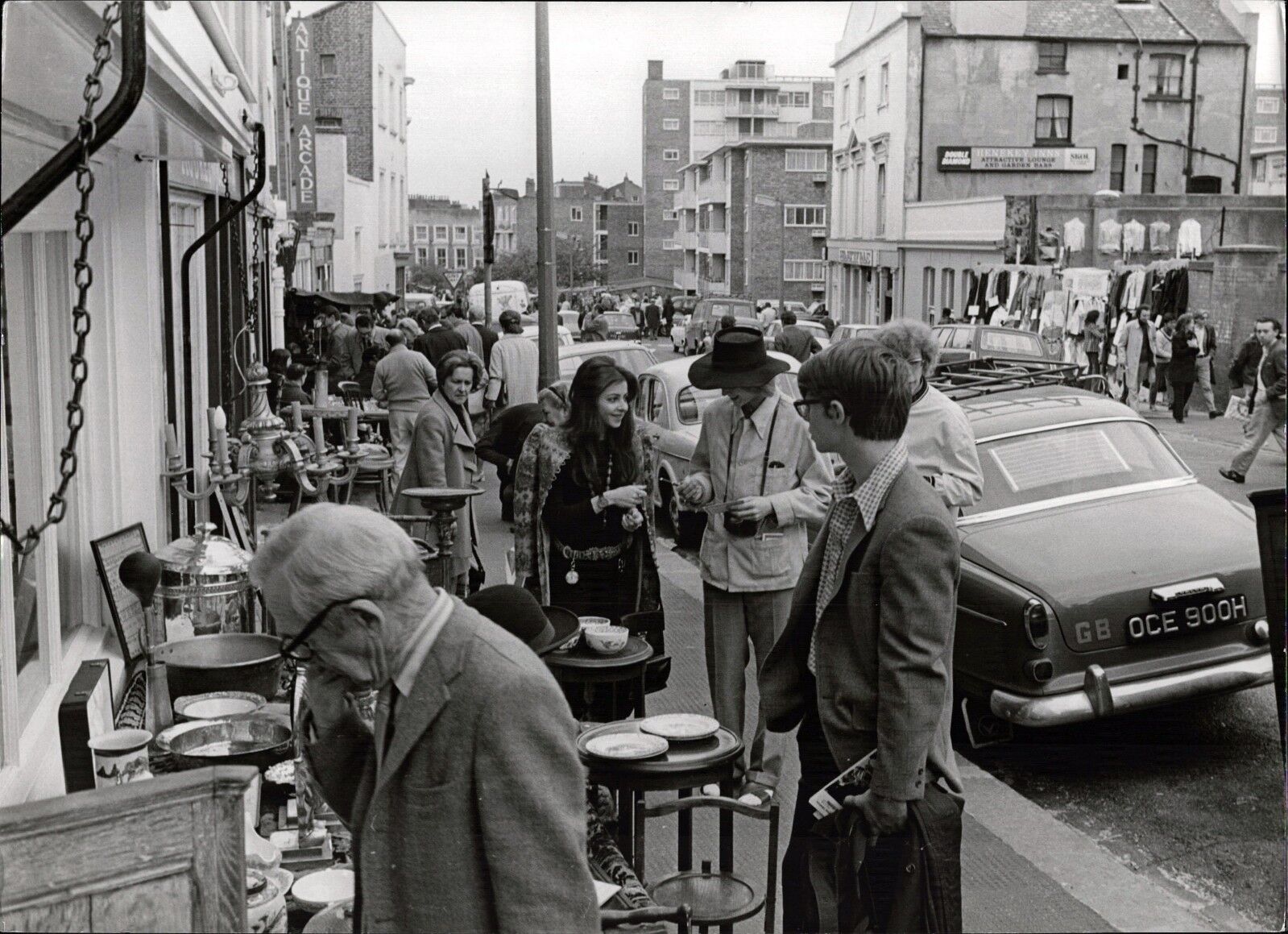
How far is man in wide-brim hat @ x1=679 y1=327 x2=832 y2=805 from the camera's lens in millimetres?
5168

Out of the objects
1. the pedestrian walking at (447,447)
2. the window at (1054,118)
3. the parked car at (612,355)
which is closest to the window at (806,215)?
the window at (1054,118)

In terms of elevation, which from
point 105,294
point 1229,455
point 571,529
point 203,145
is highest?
point 203,145

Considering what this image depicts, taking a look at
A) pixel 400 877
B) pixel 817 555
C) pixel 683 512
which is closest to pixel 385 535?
→ pixel 400 877

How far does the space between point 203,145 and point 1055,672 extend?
388cm

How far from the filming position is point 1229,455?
580 inches

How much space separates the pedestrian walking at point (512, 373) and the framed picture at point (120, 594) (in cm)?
676

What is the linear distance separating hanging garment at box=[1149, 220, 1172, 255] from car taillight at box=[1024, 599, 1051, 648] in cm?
1741

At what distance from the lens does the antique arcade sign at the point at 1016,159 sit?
1460 centimetres

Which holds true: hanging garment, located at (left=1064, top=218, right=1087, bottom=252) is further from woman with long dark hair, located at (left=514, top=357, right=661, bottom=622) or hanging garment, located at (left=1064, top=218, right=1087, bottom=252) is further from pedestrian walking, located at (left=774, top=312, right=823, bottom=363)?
woman with long dark hair, located at (left=514, top=357, right=661, bottom=622)

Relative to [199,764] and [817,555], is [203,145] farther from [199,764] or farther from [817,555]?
[817,555]

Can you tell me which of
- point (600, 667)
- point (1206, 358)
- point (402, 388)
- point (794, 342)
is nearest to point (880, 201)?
point (794, 342)

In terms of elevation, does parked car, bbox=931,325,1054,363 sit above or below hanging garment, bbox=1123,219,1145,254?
below

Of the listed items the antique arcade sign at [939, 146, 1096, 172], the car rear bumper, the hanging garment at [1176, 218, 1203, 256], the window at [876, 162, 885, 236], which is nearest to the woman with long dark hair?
the car rear bumper

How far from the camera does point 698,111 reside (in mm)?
4668
